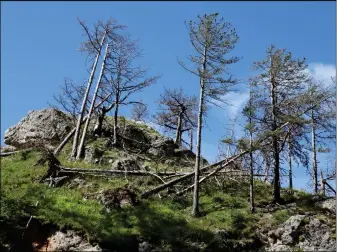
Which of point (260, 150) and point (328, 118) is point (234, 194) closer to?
point (260, 150)

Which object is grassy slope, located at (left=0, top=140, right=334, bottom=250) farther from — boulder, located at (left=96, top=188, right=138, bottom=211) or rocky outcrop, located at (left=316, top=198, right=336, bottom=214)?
rocky outcrop, located at (left=316, top=198, right=336, bottom=214)

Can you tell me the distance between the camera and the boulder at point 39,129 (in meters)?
26.9

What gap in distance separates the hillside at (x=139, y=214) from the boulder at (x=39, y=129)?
185 inches

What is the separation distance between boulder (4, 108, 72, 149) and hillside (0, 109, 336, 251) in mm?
4705

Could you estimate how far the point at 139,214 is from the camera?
16.7 m

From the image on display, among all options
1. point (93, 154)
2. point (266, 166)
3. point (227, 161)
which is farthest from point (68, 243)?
point (266, 166)

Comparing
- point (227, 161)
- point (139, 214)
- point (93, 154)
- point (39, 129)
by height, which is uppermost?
point (39, 129)

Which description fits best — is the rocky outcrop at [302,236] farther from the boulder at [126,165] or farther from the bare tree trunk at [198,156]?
the boulder at [126,165]

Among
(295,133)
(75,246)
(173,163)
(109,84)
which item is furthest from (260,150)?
(109,84)

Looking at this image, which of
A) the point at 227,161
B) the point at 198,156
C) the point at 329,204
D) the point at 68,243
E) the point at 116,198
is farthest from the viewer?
the point at 227,161

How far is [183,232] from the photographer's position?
15.3 metres

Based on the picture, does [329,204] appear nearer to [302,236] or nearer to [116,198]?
[302,236]

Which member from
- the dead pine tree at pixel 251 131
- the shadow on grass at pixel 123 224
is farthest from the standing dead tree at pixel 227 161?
the shadow on grass at pixel 123 224

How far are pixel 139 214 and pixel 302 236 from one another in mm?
6525
